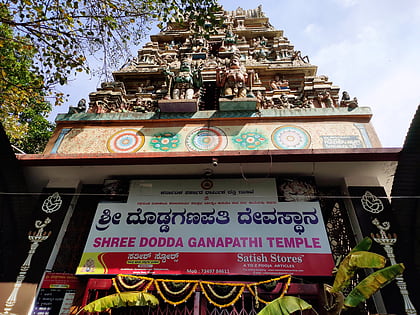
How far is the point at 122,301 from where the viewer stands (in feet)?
14.0

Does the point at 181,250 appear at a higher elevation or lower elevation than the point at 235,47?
lower

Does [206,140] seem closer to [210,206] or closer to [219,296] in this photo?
[210,206]

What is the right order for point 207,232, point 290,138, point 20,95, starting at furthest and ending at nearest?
point 20,95 → point 290,138 → point 207,232

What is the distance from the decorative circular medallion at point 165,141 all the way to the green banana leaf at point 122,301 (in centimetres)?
328

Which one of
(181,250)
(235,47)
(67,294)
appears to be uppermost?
(235,47)

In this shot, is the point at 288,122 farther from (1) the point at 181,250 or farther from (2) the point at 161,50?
(2) the point at 161,50

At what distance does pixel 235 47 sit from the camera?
10.7 m

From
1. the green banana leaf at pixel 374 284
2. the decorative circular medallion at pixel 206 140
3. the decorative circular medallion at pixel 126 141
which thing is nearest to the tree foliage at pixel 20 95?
the decorative circular medallion at pixel 126 141

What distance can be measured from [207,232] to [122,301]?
189 cm

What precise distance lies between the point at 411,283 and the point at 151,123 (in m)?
6.32

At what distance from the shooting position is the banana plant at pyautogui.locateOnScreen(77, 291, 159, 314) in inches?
165

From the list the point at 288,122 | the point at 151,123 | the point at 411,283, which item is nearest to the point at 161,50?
the point at 151,123

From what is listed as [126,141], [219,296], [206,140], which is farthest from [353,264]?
[126,141]

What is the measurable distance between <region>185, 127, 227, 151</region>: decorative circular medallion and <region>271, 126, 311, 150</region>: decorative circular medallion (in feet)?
4.17
